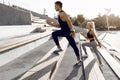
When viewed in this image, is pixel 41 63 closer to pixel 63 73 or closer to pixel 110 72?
pixel 63 73

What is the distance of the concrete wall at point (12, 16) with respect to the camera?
42.8 ft

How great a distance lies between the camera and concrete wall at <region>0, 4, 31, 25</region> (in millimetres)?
13055

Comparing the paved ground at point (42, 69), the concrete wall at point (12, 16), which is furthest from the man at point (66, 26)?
the concrete wall at point (12, 16)

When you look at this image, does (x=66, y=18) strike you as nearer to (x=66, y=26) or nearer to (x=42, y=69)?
(x=66, y=26)

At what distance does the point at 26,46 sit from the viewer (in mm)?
8164

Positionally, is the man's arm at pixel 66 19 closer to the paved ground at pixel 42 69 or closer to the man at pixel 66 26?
the man at pixel 66 26

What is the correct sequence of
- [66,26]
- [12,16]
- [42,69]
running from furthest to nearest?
[12,16] < [66,26] < [42,69]

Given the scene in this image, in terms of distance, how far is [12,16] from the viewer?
13977 mm

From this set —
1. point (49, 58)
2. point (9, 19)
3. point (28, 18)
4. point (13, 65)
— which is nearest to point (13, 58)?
point (13, 65)

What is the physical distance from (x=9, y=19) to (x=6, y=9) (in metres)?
0.63

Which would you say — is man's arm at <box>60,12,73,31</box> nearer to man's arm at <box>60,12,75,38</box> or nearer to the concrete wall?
man's arm at <box>60,12,75,38</box>

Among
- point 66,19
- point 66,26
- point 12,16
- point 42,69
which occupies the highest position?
point 12,16

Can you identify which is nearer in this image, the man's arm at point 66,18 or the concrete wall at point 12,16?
the man's arm at point 66,18

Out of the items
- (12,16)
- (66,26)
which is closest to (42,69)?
(66,26)
